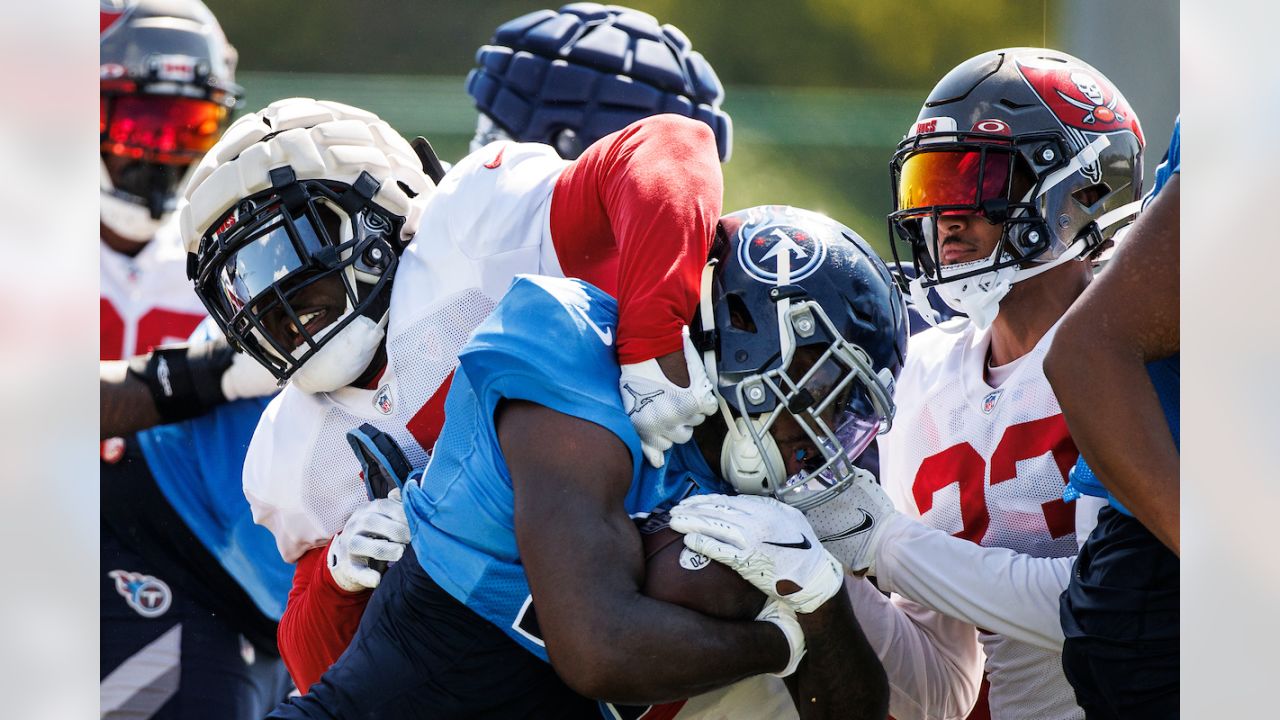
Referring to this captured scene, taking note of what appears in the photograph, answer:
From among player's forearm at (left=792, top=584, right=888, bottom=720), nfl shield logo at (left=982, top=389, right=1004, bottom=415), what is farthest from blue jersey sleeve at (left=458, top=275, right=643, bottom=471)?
nfl shield logo at (left=982, top=389, right=1004, bottom=415)

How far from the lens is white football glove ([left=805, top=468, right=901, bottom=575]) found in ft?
8.20

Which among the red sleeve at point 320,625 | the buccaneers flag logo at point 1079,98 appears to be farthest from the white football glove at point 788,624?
the buccaneers flag logo at point 1079,98

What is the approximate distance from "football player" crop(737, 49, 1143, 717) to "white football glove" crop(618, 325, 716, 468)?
0.47 m

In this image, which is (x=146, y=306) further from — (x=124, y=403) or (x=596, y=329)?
(x=596, y=329)

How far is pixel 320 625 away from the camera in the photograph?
2.67 m

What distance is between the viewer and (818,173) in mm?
6559

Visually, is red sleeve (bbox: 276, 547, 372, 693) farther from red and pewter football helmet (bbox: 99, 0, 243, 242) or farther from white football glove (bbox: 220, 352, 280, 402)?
red and pewter football helmet (bbox: 99, 0, 243, 242)

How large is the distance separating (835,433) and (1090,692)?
58cm

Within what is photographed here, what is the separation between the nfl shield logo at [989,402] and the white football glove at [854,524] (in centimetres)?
43

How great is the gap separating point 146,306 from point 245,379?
0.87 metres

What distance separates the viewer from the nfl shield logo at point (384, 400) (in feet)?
9.12

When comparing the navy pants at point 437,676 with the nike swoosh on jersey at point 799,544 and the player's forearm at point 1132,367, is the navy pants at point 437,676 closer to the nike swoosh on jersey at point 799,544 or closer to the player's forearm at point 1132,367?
the nike swoosh on jersey at point 799,544

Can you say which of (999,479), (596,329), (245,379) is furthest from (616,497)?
(245,379)
